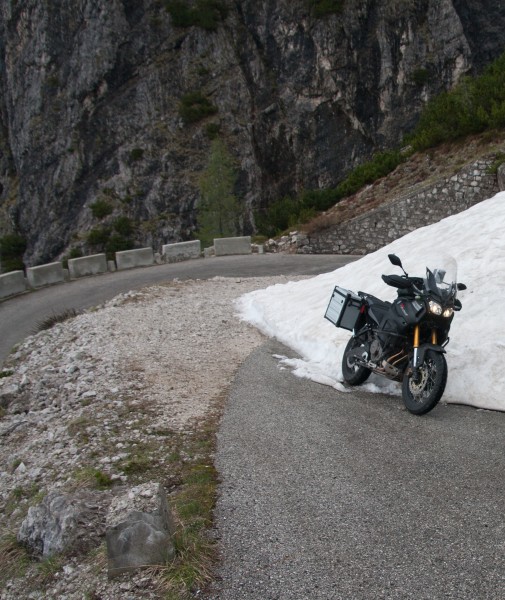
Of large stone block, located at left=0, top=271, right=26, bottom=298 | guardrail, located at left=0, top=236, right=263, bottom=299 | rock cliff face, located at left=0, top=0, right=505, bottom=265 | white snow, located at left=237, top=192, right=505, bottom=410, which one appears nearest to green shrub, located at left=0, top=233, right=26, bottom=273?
rock cliff face, located at left=0, top=0, right=505, bottom=265

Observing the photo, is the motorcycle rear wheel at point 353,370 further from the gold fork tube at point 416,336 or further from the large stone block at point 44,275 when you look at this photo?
the large stone block at point 44,275

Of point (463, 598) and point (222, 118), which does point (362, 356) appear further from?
point (222, 118)

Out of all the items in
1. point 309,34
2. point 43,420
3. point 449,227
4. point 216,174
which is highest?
point 309,34

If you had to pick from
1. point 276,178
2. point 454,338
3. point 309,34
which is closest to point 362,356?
point 454,338

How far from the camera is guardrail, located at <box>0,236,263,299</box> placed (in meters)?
21.4

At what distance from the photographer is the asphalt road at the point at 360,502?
3.99 m

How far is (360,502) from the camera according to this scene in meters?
4.95

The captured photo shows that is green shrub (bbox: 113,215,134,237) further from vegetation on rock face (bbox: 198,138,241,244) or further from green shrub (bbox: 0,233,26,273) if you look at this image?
vegetation on rock face (bbox: 198,138,241,244)

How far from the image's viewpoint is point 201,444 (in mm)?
6352

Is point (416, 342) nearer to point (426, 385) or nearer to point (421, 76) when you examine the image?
point (426, 385)

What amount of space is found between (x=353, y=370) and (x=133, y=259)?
55.2 feet

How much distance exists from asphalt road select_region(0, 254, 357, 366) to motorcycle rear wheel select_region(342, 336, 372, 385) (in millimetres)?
10570

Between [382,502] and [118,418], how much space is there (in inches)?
142

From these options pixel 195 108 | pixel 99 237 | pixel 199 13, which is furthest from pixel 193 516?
pixel 199 13
